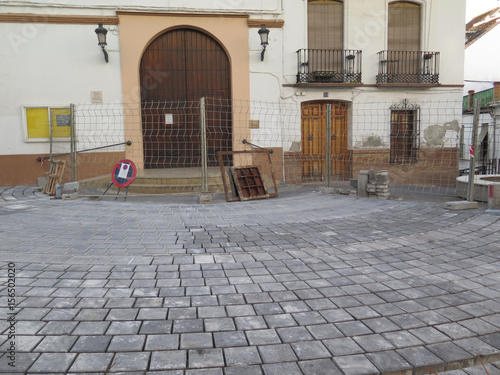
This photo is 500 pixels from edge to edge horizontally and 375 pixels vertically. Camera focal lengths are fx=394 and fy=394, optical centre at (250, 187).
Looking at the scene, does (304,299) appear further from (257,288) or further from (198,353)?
(198,353)

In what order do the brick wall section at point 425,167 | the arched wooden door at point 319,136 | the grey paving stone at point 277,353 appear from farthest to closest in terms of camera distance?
the brick wall section at point 425,167
the arched wooden door at point 319,136
the grey paving stone at point 277,353

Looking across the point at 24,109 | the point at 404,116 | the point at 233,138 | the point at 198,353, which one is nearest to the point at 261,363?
the point at 198,353

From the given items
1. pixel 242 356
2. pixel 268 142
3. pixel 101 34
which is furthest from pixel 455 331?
pixel 101 34

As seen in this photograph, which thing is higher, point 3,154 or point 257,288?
point 3,154

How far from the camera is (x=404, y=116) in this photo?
44.7 feet

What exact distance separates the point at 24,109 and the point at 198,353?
10.8 metres

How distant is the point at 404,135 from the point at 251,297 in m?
12.4

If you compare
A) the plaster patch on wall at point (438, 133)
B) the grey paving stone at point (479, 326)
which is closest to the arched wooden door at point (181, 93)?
the plaster patch on wall at point (438, 133)

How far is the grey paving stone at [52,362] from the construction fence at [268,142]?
7.50 m

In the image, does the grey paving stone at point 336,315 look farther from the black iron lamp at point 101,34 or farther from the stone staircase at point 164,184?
the black iron lamp at point 101,34

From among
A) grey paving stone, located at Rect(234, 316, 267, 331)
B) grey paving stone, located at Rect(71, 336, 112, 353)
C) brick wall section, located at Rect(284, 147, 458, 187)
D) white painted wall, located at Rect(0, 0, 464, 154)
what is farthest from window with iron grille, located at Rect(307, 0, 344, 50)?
grey paving stone, located at Rect(71, 336, 112, 353)

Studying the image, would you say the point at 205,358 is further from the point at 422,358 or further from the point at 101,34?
the point at 101,34

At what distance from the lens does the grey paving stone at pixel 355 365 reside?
1.94 metres

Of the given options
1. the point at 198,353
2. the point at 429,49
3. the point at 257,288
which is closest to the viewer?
the point at 198,353
